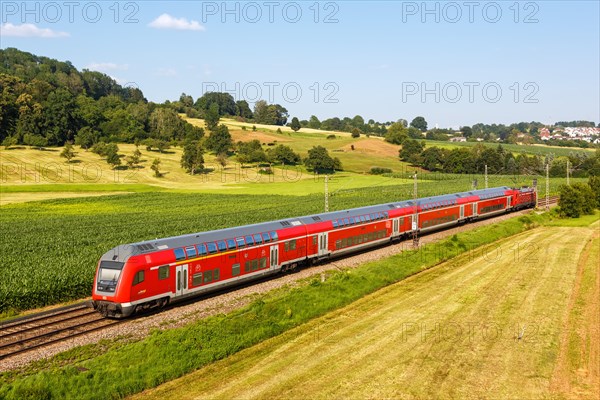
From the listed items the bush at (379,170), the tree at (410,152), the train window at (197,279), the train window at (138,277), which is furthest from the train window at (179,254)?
the tree at (410,152)

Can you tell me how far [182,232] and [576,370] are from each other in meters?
37.4

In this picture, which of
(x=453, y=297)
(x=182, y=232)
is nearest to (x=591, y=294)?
(x=453, y=297)

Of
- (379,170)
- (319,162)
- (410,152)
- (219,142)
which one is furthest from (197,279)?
(410,152)

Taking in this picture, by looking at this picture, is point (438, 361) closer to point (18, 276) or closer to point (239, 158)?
point (18, 276)

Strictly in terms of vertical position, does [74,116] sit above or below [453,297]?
above

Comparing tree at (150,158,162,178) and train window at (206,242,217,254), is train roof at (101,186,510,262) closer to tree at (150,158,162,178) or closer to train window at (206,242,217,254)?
train window at (206,242,217,254)

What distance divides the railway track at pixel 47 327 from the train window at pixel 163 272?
3.06 meters

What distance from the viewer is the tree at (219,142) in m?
148

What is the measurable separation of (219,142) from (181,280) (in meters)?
123

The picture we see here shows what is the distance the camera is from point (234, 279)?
3269cm

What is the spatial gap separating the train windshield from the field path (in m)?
7.48

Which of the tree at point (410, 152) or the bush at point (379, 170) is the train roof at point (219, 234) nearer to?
the bush at point (379, 170)

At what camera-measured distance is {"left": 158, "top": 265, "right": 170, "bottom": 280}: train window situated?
27.9 m

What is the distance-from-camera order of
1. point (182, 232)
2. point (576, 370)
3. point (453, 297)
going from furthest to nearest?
point (182, 232) → point (453, 297) → point (576, 370)
